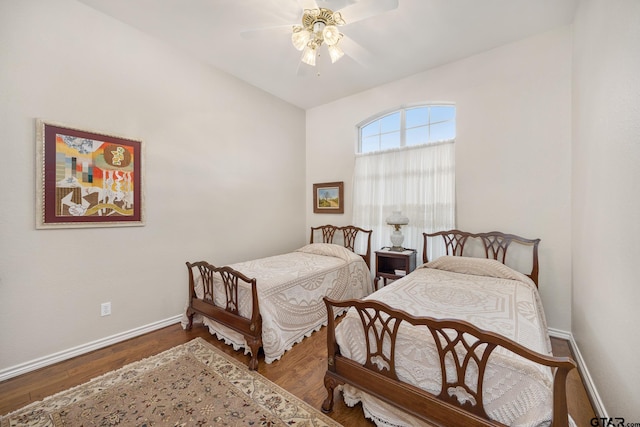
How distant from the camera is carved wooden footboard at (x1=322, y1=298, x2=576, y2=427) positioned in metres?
1.04

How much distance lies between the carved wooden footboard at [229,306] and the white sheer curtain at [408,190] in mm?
2249

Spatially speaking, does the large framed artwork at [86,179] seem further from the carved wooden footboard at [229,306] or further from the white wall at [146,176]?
the carved wooden footboard at [229,306]

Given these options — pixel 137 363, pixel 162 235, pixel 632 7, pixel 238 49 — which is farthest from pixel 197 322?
pixel 632 7

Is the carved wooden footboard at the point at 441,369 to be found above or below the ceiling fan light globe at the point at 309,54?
below

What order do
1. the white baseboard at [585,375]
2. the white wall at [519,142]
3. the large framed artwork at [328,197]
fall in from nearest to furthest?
the white baseboard at [585,375] → the white wall at [519,142] → the large framed artwork at [328,197]

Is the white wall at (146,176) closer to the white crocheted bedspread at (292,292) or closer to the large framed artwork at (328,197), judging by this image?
the white crocheted bedspread at (292,292)

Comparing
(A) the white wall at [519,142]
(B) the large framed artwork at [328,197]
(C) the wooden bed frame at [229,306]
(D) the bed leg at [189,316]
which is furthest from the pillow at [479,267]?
(D) the bed leg at [189,316]

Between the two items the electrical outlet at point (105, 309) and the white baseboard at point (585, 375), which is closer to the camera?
the white baseboard at point (585, 375)

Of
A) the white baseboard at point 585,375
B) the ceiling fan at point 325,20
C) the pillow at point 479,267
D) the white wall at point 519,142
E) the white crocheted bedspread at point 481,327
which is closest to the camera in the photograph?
the white crocheted bedspread at point 481,327

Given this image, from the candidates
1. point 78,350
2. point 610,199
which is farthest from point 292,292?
point 610,199

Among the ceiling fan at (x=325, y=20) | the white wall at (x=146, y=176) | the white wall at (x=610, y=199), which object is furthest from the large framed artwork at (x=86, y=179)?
the white wall at (x=610, y=199)

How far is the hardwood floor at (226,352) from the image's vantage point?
1707 millimetres

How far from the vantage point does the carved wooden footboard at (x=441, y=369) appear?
1.04 metres

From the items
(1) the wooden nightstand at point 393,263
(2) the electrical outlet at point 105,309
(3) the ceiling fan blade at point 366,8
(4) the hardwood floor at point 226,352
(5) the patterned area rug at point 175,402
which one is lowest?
(4) the hardwood floor at point 226,352
